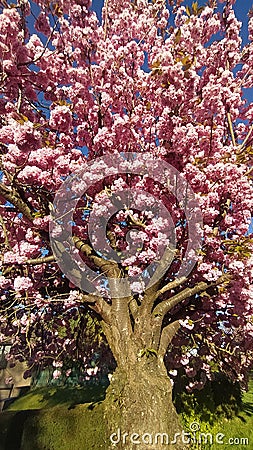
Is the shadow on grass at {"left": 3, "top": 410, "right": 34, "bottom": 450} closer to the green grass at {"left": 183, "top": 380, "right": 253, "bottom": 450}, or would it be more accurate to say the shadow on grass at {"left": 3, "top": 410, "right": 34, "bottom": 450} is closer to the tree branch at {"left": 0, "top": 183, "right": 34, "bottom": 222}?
the green grass at {"left": 183, "top": 380, "right": 253, "bottom": 450}

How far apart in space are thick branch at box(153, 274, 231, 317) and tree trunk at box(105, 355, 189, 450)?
2.57 feet

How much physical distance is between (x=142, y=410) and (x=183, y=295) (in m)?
1.76

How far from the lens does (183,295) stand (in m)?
5.21

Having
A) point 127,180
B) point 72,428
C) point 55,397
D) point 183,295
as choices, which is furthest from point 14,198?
point 55,397

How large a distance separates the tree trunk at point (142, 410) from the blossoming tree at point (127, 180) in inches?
0.8

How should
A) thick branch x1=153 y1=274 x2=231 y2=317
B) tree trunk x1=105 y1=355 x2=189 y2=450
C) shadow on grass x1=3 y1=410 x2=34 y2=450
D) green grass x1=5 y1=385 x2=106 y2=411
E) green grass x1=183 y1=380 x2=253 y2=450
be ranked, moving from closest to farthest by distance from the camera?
tree trunk x1=105 y1=355 x2=189 y2=450 → thick branch x1=153 y1=274 x2=231 y2=317 → green grass x1=183 y1=380 x2=253 y2=450 → shadow on grass x1=3 y1=410 x2=34 y2=450 → green grass x1=5 y1=385 x2=106 y2=411

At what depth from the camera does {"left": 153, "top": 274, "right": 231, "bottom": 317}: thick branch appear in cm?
505

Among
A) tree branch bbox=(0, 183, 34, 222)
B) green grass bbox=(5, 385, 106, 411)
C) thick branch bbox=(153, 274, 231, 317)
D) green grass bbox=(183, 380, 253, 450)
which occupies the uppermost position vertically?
tree branch bbox=(0, 183, 34, 222)

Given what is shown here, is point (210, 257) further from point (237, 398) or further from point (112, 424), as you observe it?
point (237, 398)

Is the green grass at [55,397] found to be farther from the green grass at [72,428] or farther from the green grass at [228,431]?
the green grass at [228,431]

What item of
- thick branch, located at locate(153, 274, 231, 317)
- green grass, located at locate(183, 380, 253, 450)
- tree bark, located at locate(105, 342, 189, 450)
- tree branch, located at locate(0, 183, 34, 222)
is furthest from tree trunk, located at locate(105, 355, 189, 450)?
green grass, located at locate(183, 380, 253, 450)

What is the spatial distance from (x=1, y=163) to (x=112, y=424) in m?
3.50

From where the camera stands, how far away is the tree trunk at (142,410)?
3.87 meters

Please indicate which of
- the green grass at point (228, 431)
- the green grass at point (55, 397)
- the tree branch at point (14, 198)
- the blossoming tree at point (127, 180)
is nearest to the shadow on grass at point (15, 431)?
the green grass at point (228, 431)
